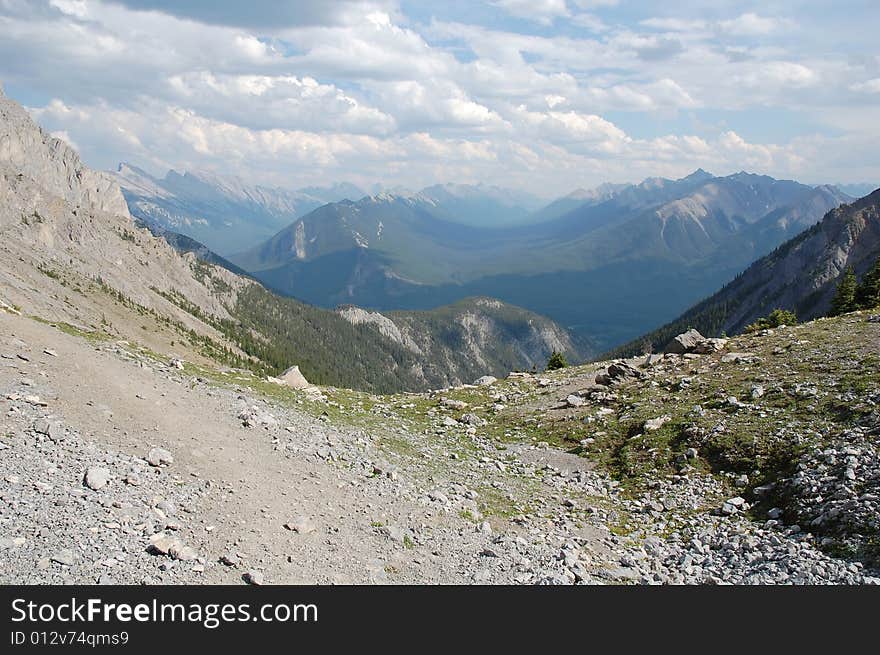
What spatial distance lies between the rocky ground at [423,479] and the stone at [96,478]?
42 millimetres

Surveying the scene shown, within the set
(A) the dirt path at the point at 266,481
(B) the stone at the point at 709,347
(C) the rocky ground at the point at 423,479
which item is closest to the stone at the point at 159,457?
(C) the rocky ground at the point at 423,479

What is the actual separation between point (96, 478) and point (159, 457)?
1957 mm

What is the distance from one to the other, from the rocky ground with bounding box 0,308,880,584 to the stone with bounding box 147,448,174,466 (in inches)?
2.1

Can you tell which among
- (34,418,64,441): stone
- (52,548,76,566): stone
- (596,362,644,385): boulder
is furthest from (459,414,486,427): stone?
(52,548,76,566): stone

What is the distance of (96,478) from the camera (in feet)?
42.2

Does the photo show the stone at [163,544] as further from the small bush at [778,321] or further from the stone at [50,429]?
the small bush at [778,321]

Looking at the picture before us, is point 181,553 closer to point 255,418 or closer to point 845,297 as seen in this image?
point 255,418

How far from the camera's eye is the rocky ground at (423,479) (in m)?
11.8

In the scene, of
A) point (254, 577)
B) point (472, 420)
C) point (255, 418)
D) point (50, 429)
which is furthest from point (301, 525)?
point (472, 420)

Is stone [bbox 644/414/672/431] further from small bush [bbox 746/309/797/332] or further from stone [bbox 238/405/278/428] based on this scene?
small bush [bbox 746/309/797/332]

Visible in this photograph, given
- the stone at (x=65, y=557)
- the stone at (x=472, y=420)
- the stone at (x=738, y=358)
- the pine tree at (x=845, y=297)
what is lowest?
the stone at (x=472, y=420)

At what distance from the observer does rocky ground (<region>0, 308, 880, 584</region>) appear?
11758 mm
